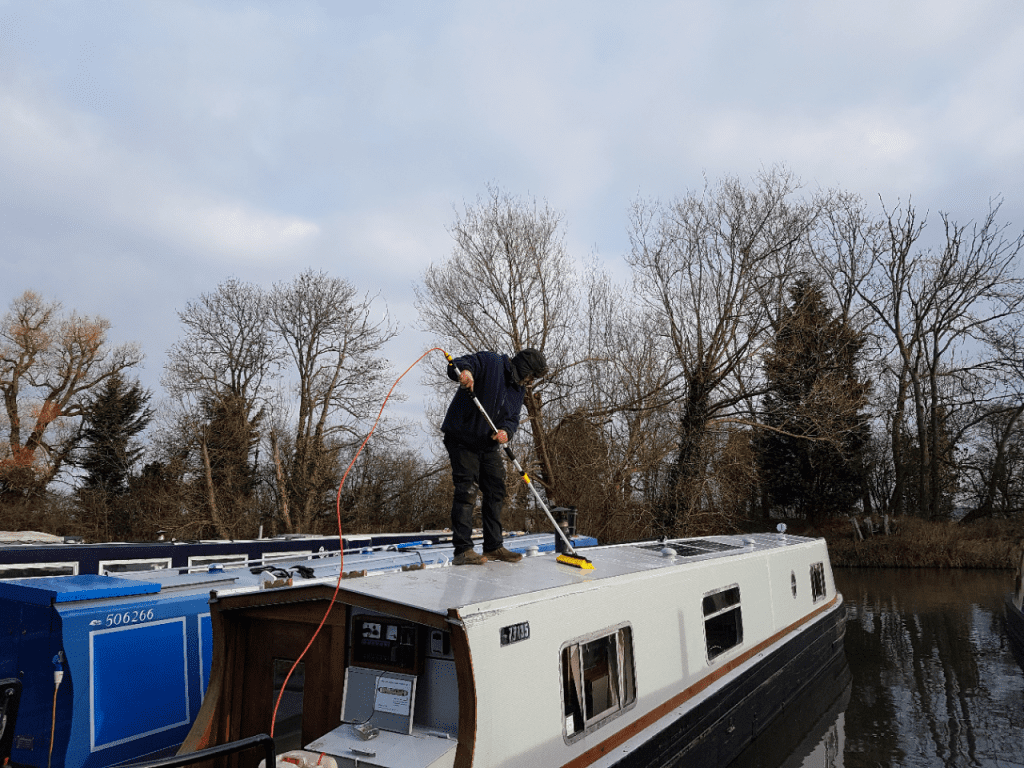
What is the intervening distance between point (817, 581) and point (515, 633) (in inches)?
329

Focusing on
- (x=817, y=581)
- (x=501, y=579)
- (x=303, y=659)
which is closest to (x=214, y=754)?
(x=303, y=659)

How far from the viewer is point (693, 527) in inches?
723

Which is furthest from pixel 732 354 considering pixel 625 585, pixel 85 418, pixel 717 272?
pixel 85 418

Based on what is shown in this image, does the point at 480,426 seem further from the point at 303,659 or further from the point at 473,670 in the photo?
the point at 473,670

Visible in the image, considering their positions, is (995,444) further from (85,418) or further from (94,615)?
(85,418)

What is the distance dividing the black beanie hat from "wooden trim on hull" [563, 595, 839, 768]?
2.80m

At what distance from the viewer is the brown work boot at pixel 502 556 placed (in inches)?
239

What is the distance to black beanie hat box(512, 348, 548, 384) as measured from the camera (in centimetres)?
591

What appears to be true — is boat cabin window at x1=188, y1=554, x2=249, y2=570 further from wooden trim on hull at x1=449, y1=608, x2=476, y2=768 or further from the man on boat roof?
wooden trim on hull at x1=449, y1=608, x2=476, y2=768

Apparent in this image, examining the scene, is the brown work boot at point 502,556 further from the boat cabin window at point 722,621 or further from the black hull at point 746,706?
the boat cabin window at point 722,621

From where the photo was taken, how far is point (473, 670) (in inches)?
144

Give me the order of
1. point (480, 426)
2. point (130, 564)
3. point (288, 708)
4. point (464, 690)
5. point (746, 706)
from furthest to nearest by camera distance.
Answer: point (130, 564) < point (746, 706) < point (480, 426) < point (288, 708) < point (464, 690)

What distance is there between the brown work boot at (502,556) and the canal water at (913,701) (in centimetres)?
305

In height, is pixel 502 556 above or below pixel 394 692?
above
